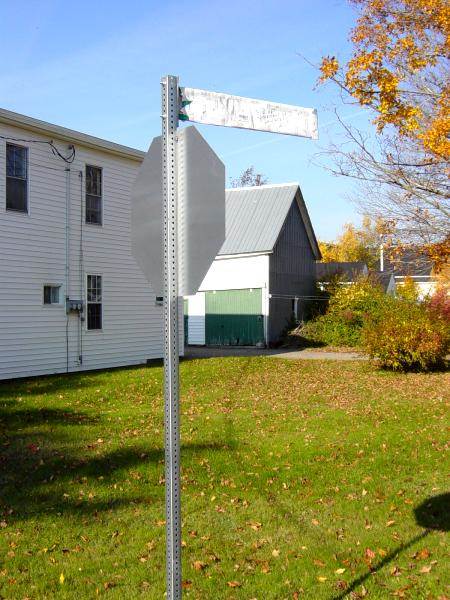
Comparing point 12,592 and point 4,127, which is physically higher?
point 4,127

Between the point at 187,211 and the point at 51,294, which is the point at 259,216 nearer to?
the point at 51,294

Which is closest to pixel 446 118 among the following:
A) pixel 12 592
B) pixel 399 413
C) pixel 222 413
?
pixel 399 413

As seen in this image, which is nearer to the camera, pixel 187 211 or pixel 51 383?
pixel 187 211

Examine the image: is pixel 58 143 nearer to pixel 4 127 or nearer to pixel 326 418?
pixel 4 127

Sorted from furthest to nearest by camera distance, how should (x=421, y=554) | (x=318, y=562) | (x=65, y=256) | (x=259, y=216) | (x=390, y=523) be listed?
1. (x=259, y=216)
2. (x=65, y=256)
3. (x=390, y=523)
4. (x=421, y=554)
5. (x=318, y=562)

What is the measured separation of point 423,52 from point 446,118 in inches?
55.4

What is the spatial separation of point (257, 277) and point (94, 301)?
38.8 feet

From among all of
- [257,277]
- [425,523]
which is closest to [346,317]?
[257,277]

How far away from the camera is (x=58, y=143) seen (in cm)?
1712

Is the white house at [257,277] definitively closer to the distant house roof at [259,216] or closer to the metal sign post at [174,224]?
the distant house roof at [259,216]

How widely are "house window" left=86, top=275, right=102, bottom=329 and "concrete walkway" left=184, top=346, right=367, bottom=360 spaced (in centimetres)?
547

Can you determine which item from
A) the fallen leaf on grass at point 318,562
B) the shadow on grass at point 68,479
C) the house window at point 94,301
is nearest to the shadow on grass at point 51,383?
the house window at point 94,301

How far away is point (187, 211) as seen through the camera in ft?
10.5

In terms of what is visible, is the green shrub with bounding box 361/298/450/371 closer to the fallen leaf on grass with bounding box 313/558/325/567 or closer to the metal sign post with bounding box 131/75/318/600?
the fallen leaf on grass with bounding box 313/558/325/567
